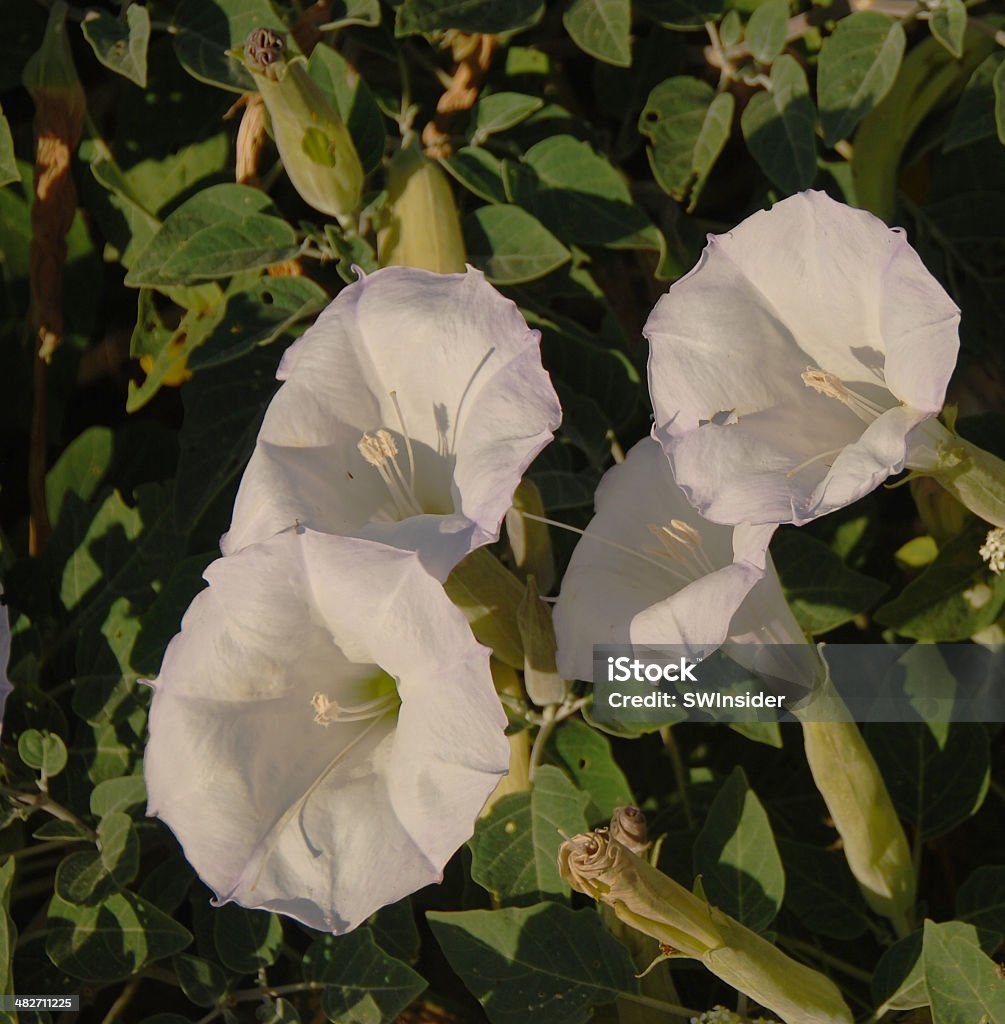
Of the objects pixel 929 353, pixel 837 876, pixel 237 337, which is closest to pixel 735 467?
pixel 929 353

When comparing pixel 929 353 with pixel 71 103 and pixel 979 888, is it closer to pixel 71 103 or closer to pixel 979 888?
pixel 979 888

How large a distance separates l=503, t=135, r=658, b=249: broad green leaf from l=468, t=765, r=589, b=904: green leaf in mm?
650

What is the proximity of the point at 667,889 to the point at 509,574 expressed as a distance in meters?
0.37

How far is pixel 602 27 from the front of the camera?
5.19 ft

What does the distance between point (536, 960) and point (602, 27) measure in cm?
106

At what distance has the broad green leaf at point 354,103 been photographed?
1583mm

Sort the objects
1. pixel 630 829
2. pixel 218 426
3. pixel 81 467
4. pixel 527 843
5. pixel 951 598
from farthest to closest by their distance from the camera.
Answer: pixel 81 467
pixel 218 426
pixel 951 598
pixel 527 843
pixel 630 829

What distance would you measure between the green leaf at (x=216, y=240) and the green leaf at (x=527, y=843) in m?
0.69

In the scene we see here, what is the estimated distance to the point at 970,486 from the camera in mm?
1287

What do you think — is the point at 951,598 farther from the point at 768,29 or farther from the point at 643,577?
the point at 768,29

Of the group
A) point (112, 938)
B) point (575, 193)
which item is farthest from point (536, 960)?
point (575, 193)

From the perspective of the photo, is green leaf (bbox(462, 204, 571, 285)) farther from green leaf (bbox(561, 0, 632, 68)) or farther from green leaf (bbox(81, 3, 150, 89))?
green leaf (bbox(81, 3, 150, 89))

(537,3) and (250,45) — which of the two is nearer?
(250,45)

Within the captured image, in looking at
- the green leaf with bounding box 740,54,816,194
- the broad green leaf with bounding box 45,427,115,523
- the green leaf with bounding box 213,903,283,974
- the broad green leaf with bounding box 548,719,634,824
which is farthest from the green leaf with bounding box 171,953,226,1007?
the green leaf with bounding box 740,54,816,194
